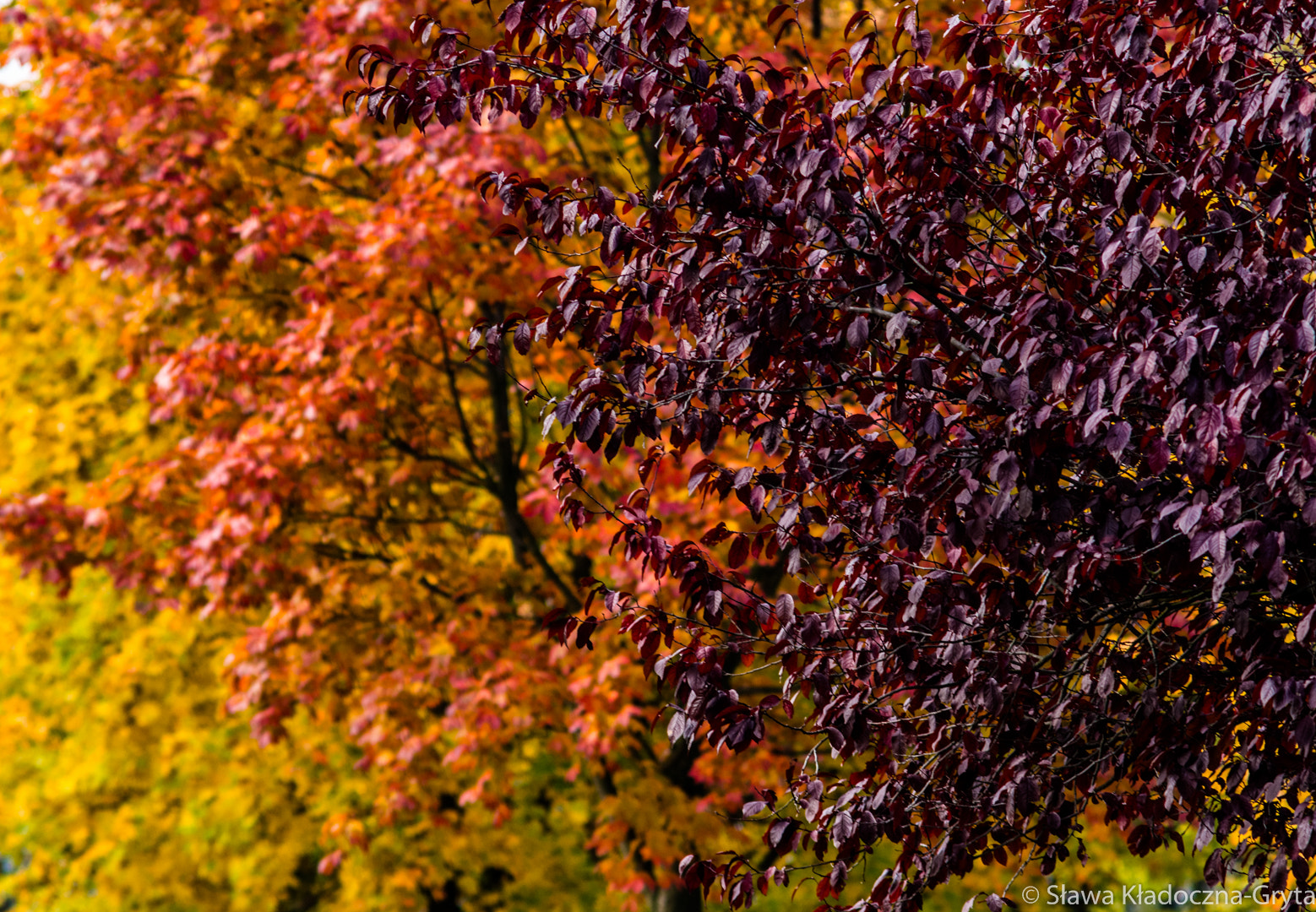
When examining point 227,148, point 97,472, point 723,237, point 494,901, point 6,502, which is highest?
point 723,237

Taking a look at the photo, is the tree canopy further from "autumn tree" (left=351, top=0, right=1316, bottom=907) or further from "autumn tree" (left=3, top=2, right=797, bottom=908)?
"autumn tree" (left=3, top=2, right=797, bottom=908)

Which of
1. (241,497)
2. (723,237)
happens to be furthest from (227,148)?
(723,237)

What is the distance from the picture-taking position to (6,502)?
30.6ft

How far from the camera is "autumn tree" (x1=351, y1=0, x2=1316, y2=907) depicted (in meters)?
3.35

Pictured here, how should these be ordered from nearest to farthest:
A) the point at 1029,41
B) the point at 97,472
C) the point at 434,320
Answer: the point at 1029,41 → the point at 434,320 → the point at 97,472

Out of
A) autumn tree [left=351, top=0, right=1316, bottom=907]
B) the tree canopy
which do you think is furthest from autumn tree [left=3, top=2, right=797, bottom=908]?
autumn tree [left=351, top=0, right=1316, bottom=907]

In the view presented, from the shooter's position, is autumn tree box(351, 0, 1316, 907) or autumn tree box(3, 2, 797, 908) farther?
autumn tree box(3, 2, 797, 908)

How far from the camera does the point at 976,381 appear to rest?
3809 millimetres

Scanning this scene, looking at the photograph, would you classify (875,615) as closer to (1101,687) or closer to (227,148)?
(1101,687)

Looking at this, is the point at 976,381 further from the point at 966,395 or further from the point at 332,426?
the point at 332,426

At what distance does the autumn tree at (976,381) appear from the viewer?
11.0 ft

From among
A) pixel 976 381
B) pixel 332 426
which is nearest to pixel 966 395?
pixel 976 381

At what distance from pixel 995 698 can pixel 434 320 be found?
5.84 metres

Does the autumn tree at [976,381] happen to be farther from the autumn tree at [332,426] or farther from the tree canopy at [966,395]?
the autumn tree at [332,426]
